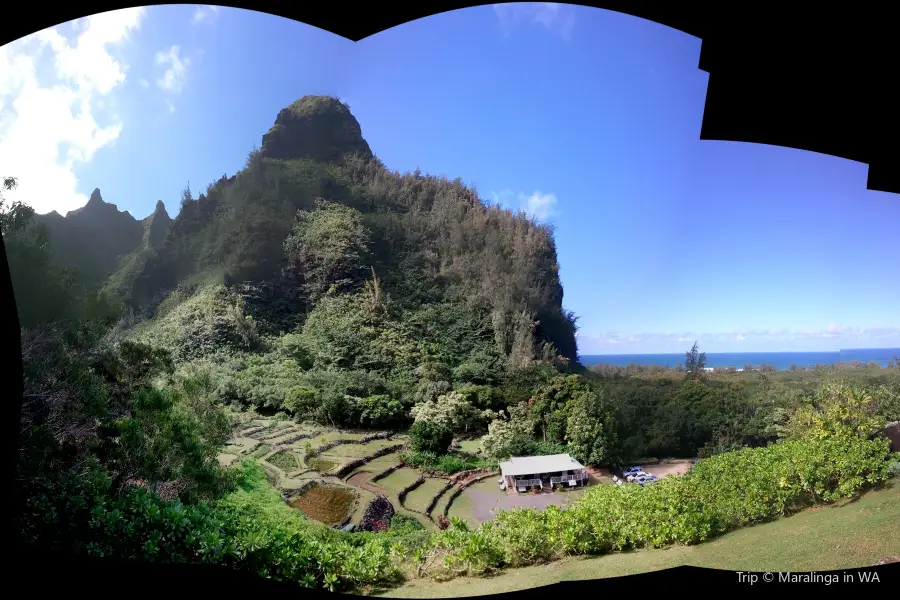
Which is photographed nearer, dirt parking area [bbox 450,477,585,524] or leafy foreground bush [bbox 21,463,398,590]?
leafy foreground bush [bbox 21,463,398,590]

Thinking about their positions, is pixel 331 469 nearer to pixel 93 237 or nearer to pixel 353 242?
pixel 353 242

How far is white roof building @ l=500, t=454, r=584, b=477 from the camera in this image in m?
5.73

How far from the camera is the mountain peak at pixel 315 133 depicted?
25.7 feet

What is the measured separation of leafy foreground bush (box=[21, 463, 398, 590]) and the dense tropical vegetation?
17mm

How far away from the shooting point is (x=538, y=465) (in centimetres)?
583

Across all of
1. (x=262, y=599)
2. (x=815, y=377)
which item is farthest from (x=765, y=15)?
(x=815, y=377)

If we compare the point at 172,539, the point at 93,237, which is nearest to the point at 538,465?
the point at 172,539

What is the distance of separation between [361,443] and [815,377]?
19.2 ft

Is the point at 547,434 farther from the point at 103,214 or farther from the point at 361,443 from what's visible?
the point at 103,214

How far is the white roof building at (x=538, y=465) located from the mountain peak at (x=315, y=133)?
5111mm

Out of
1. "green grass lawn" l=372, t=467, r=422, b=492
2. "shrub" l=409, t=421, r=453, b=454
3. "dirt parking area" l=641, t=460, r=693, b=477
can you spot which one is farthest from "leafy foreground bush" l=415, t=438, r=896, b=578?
"shrub" l=409, t=421, r=453, b=454

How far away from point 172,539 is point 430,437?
3462 millimetres

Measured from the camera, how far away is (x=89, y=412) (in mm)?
4402

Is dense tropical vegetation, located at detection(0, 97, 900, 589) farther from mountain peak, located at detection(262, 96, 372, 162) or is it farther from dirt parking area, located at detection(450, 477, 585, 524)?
dirt parking area, located at detection(450, 477, 585, 524)
